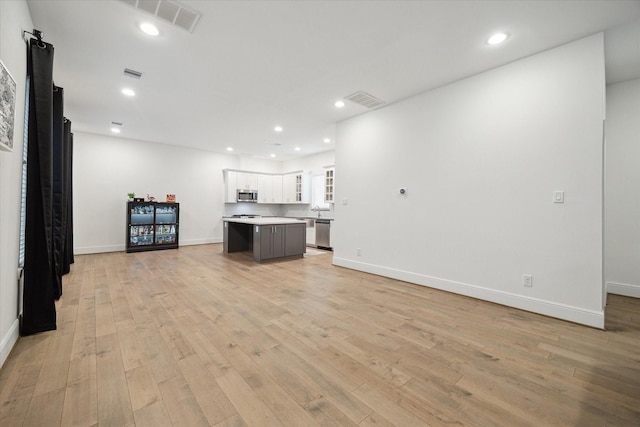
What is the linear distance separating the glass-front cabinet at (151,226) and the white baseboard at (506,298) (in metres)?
5.59

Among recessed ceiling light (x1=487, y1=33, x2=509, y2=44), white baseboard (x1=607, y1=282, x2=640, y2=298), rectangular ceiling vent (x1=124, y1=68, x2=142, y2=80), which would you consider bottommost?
white baseboard (x1=607, y1=282, x2=640, y2=298)

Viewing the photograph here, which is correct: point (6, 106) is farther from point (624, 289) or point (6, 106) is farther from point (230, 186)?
point (624, 289)

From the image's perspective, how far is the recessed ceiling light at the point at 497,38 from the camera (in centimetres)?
260

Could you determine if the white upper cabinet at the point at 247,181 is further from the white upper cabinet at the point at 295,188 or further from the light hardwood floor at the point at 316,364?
the light hardwood floor at the point at 316,364

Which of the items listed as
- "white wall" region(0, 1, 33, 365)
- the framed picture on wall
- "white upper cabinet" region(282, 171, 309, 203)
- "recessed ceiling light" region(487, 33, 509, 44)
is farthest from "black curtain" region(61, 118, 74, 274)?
"recessed ceiling light" region(487, 33, 509, 44)

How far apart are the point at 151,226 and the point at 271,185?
3807 mm

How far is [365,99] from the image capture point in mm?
4121

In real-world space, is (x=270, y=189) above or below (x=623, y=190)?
above

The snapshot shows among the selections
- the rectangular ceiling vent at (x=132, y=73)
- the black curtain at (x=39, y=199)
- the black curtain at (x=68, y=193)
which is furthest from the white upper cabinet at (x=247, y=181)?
the black curtain at (x=39, y=199)

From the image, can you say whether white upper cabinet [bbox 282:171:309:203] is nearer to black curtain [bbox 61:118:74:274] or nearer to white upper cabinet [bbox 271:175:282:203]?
white upper cabinet [bbox 271:175:282:203]

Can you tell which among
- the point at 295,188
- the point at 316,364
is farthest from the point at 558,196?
the point at 295,188

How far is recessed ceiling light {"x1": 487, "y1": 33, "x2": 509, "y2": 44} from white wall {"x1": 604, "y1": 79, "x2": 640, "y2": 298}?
2391 mm

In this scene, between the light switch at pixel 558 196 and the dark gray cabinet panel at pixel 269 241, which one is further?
the dark gray cabinet panel at pixel 269 241

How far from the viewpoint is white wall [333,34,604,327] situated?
2.62 meters
